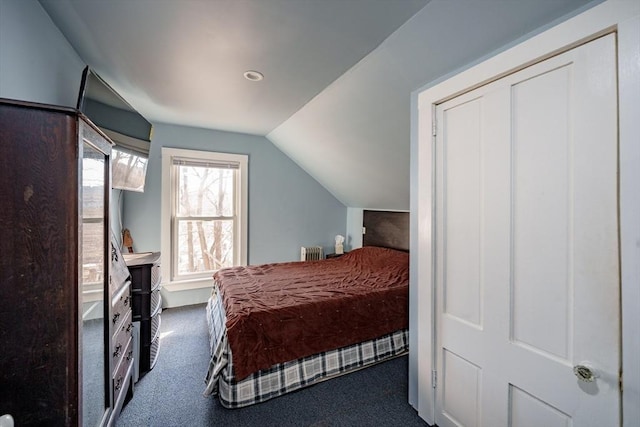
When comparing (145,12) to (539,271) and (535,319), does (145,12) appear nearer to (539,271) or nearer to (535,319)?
(539,271)

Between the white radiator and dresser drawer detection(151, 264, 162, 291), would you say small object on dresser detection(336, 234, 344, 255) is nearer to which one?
the white radiator

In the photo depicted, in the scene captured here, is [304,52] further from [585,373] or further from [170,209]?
[170,209]

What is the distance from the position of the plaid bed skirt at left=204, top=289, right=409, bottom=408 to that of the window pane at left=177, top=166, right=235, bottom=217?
5.77 feet

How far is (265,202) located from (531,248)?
344 centimetres

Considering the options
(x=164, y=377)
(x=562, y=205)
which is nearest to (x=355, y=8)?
(x=562, y=205)

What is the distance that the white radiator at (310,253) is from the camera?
428 cm

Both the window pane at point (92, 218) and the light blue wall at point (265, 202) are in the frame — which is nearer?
the window pane at point (92, 218)

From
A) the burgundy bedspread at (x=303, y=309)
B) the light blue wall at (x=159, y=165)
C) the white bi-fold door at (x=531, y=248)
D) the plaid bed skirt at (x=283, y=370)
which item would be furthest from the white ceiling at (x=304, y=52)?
the plaid bed skirt at (x=283, y=370)

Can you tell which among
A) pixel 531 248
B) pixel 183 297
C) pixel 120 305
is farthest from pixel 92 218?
pixel 183 297

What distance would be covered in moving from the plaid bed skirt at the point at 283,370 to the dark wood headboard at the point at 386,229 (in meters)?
1.35

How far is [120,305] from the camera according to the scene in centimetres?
156

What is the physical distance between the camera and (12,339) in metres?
0.79

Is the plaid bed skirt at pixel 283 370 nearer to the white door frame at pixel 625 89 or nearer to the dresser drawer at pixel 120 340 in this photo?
the dresser drawer at pixel 120 340

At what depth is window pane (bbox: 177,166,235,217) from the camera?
3.68m
